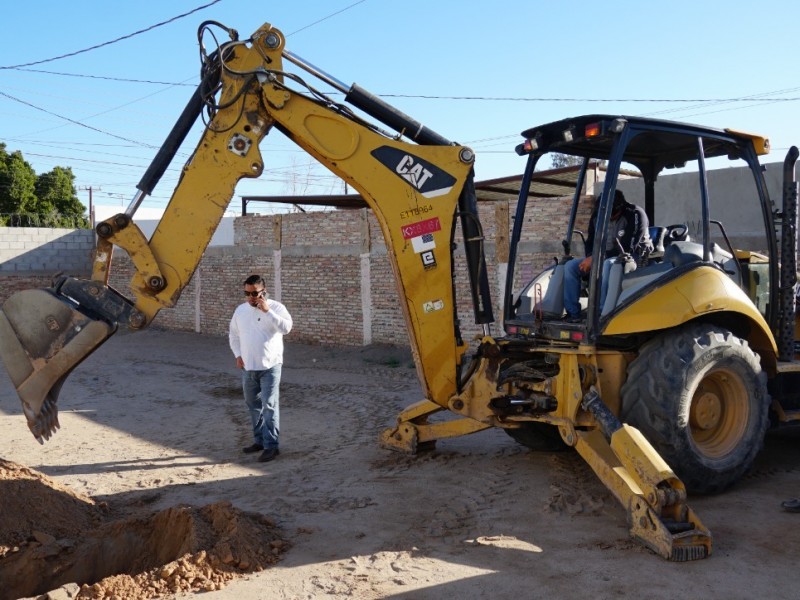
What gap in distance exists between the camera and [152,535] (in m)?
4.94

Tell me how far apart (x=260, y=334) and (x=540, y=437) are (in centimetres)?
262

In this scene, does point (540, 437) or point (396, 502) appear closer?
point (396, 502)

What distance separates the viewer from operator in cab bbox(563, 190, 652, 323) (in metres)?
5.60

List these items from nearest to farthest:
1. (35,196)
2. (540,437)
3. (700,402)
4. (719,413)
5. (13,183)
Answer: (700,402)
(719,413)
(540,437)
(13,183)
(35,196)

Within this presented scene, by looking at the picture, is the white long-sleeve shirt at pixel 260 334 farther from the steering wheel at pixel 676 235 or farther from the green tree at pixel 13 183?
the green tree at pixel 13 183

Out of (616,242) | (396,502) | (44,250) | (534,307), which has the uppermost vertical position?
(44,250)

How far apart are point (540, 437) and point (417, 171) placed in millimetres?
2543

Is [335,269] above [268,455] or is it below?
above

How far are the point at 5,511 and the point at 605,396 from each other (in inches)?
159

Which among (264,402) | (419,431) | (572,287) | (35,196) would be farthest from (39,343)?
(35,196)

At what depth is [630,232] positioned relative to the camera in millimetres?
5684

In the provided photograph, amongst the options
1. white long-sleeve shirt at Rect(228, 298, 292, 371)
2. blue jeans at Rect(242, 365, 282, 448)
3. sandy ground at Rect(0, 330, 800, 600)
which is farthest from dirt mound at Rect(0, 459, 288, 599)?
white long-sleeve shirt at Rect(228, 298, 292, 371)

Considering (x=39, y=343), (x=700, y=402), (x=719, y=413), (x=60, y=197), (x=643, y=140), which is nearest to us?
(x=39, y=343)

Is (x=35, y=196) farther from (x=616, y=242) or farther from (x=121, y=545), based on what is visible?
(x=616, y=242)
